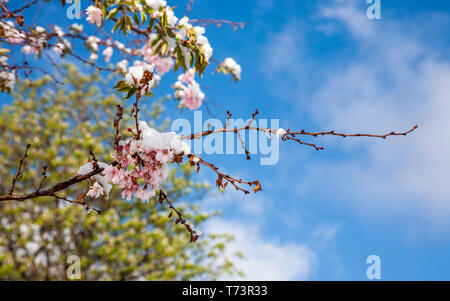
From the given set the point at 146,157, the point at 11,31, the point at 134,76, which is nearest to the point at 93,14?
the point at 11,31

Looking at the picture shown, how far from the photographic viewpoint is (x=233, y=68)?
3578 mm

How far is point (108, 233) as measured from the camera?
724cm

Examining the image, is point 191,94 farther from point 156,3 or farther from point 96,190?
point 96,190

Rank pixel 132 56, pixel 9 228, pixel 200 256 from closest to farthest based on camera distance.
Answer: pixel 132 56
pixel 9 228
pixel 200 256

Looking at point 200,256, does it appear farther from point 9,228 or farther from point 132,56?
point 132,56

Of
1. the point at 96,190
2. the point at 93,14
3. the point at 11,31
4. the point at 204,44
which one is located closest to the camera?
the point at 96,190

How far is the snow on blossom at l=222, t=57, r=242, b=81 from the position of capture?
11.7 feet

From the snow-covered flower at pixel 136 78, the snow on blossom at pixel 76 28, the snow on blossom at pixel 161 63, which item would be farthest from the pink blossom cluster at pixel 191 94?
the snow-covered flower at pixel 136 78

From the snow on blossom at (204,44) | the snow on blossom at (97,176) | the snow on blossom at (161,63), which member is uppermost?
the snow on blossom at (161,63)

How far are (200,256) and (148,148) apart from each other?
21.8 ft

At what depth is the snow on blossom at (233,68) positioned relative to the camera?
3578mm

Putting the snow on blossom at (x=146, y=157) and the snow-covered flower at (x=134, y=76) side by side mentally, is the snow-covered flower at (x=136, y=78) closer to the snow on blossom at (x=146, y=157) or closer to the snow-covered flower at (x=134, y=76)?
the snow-covered flower at (x=134, y=76)
